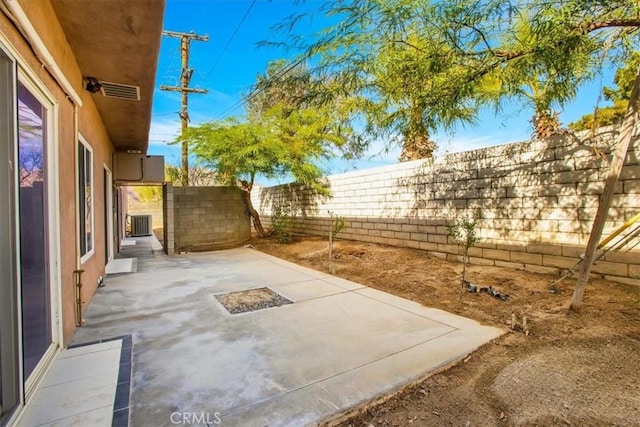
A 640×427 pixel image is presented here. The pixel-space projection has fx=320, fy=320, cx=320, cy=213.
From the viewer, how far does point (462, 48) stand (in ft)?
11.5

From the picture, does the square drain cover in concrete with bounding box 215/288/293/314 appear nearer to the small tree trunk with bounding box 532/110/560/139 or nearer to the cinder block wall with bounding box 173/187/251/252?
the small tree trunk with bounding box 532/110/560/139

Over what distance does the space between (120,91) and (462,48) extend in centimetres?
417

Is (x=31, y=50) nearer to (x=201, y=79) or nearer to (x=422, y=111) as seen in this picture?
(x=422, y=111)

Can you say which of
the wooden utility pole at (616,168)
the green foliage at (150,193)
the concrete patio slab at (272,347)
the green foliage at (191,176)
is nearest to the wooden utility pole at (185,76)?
the green foliage at (191,176)

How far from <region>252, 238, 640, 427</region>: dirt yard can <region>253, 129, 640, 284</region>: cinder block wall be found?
1.44 feet

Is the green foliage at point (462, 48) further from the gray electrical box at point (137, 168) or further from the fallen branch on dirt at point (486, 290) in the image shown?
the gray electrical box at point (137, 168)

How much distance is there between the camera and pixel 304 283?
4.95 m

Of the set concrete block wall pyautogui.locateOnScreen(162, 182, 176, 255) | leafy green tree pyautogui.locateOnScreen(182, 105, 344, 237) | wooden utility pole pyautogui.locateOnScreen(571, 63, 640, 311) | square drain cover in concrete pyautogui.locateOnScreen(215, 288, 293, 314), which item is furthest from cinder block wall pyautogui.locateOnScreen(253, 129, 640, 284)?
concrete block wall pyautogui.locateOnScreen(162, 182, 176, 255)

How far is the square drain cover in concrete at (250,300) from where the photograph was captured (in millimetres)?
3741

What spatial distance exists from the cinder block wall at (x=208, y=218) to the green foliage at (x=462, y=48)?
603 cm

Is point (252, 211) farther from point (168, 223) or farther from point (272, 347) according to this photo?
point (272, 347)

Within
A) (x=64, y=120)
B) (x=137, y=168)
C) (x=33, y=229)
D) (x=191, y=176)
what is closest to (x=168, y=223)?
(x=137, y=168)

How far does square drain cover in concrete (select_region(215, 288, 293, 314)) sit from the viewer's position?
3741mm

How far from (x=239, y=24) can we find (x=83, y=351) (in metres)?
6.15
